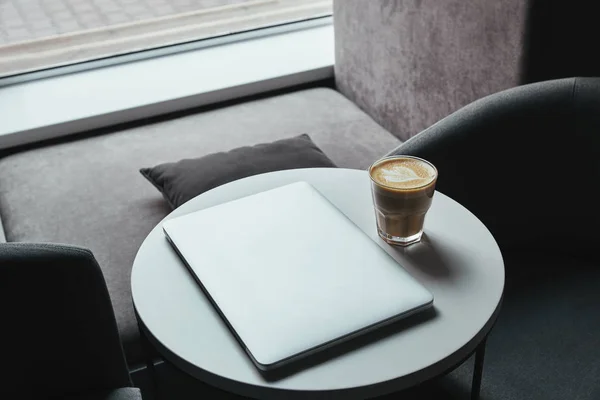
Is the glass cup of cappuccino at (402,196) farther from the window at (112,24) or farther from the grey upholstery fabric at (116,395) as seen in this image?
the window at (112,24)

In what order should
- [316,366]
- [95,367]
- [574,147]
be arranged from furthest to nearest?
[574,147], [95,367], [316,366]

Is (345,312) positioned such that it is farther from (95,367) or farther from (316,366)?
(95,367)

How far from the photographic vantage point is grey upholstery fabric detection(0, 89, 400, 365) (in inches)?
57.2

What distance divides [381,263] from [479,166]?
446mm

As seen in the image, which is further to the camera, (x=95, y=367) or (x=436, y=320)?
(x=95, y=367)

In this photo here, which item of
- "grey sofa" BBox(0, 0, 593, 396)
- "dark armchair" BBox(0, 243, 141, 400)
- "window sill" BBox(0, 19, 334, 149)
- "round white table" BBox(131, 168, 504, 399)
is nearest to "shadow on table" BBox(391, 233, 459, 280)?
"round white table" BBox(131, 168, 504, 399)

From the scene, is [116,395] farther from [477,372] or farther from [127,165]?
[127,165]

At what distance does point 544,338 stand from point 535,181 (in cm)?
32

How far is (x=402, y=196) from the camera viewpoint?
924 mm

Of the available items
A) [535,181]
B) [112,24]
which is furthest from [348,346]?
[112,24]

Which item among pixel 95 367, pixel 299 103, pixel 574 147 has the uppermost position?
pixel 574 147

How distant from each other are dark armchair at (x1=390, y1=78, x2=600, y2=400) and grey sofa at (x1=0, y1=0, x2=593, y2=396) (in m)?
0.15

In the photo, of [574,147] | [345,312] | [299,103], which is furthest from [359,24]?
[345,312]

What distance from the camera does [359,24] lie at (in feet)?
6.28
